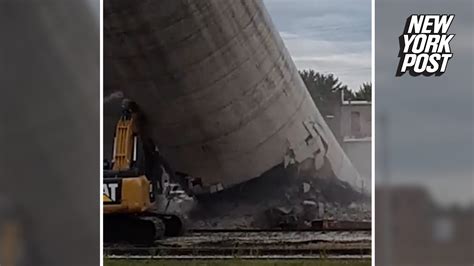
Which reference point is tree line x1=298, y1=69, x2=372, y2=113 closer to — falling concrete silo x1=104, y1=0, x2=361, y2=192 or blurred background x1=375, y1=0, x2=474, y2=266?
falling concrete silo x1=104, y1=0, x2=361, y2=192

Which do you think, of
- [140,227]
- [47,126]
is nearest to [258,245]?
[140,227]

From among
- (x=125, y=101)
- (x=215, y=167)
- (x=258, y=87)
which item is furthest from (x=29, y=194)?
(x=258, y=87)

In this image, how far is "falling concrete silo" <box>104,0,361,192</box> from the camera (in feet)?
13.8

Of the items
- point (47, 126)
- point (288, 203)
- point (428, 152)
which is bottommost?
Result: point (288, 203)

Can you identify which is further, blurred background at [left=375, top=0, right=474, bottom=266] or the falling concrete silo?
the falling concrete silo

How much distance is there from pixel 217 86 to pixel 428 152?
1.05 meters

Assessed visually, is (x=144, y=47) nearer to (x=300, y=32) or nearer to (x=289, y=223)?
(x=300, y=32)

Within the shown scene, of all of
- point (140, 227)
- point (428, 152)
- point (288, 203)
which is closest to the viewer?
point (428, 152)

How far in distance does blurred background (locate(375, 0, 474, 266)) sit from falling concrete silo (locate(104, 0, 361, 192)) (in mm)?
244

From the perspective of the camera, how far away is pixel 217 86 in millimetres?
4254

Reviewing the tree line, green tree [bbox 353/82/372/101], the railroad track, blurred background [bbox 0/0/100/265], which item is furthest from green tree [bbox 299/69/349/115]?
blurred background [bbox 0/0/100/265]

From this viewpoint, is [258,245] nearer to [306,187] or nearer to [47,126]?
[306,187]

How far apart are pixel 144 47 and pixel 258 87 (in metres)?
0.58

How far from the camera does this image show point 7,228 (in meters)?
4.26
